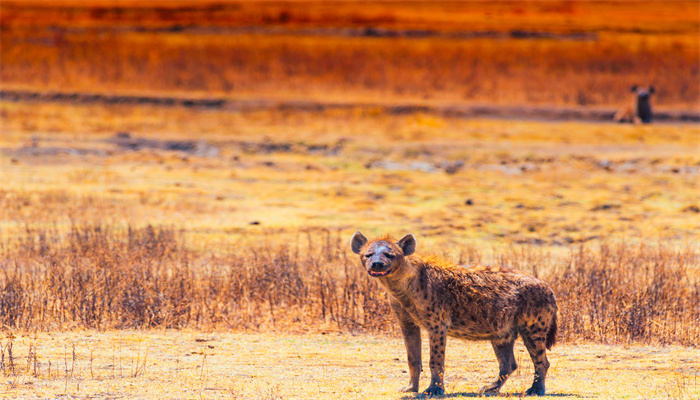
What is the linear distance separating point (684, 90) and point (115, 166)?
20496 millimetres

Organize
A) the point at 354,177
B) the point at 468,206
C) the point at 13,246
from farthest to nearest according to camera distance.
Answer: the point at 354,177
the point at 468,206
the point at 13,246

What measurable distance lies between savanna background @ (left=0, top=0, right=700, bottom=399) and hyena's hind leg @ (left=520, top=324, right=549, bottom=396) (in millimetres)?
458

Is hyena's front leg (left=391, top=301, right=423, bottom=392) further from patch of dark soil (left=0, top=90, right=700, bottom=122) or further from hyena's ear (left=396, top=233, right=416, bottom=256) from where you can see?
patch of dark soil (left=0, top=90, right=700, bottom=122)

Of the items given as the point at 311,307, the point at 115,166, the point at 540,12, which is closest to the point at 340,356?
the point at 311,307

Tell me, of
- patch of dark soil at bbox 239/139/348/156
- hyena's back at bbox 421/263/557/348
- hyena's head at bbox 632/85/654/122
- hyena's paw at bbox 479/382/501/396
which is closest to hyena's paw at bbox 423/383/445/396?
hyena's paw at bbox 479/382/501/396

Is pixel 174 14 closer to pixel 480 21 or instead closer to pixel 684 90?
pixel 480 21

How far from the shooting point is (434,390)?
7.68 metres

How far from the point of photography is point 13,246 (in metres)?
13.1

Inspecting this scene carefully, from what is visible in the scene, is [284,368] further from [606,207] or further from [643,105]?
[643,105]

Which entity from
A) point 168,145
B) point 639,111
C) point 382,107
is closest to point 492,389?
point 168,145

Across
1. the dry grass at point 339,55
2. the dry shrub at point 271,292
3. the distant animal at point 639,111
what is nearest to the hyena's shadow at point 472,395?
the dry shrub at point 271,292

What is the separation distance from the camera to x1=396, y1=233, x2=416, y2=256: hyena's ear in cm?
761

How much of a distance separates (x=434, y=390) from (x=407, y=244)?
1.17 m

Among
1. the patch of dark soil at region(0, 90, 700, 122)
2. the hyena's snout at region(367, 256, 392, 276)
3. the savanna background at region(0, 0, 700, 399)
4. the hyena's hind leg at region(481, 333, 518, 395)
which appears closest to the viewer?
the hyena's snout at region(367, 256, 392, 276)
